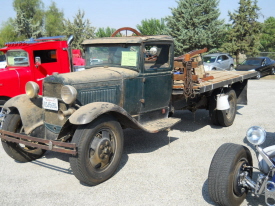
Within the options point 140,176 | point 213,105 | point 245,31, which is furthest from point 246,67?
point 140,176

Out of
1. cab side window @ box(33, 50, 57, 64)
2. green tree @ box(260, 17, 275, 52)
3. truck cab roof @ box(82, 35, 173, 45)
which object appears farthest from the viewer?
green tree @ box(260, 17, 275, 52)

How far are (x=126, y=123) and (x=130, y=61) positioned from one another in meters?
1.05

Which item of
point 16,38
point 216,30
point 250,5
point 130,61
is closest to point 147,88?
point 130,61

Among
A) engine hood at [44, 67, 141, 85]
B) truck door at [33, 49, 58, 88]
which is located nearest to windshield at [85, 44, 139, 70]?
engine hood at [44, 67, 141, 85]

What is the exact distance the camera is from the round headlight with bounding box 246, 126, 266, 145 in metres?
2.93

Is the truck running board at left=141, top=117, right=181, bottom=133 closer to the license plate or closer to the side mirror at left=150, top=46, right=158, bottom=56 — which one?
the side mirror at left=150, top=46, right=158, bottom=56

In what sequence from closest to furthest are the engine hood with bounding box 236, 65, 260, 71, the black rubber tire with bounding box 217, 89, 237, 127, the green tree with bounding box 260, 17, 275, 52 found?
the black rubber tire with bounding box 217, 89, 237, 127, the engine hood with bounding box 236, 65, 260, 71, the green tree with bounding box 260, 17, 275, 52

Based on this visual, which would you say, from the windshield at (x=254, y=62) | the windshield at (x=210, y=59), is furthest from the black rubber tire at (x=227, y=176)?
the windshield at (x=254, y=62)

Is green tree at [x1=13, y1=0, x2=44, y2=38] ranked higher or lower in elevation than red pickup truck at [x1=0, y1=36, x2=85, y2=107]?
higher

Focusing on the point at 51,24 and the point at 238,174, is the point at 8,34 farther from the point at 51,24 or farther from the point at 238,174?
the point at 238,174

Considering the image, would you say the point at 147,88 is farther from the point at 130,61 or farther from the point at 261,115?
the point at 261,115

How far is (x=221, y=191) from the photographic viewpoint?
299 cm

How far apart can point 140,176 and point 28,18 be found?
39.0m

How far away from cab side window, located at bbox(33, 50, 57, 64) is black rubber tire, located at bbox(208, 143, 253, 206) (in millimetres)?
5861
